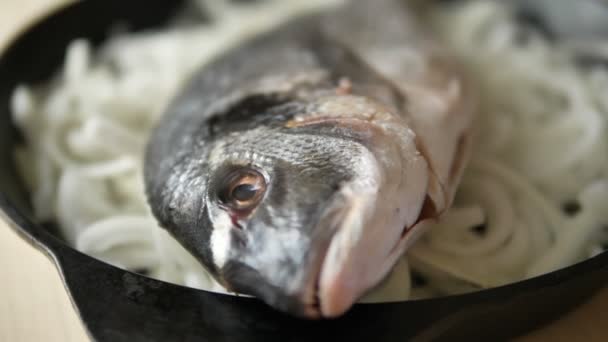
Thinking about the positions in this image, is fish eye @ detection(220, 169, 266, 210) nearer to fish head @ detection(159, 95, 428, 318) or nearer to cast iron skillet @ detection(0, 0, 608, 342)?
fish head @ detection(159, 95, 428, 318)

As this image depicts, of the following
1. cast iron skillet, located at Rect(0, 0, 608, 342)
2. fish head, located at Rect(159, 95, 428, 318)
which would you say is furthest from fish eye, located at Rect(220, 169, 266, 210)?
cast iron skillet, located at Rect(0, 0, 608, 342)

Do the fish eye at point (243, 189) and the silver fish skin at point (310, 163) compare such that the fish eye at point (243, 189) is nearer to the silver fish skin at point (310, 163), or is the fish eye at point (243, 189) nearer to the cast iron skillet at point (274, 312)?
the silver fish skin at point (310, 163)

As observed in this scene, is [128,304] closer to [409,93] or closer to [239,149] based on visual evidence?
[239,149]

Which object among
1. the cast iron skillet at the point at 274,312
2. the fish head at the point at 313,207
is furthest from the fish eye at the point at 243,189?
the cast iron skillet at the point at 274,312

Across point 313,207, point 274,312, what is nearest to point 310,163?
point 313,207

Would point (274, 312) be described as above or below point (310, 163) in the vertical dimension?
below

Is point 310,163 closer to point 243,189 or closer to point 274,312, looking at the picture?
point 243,189
